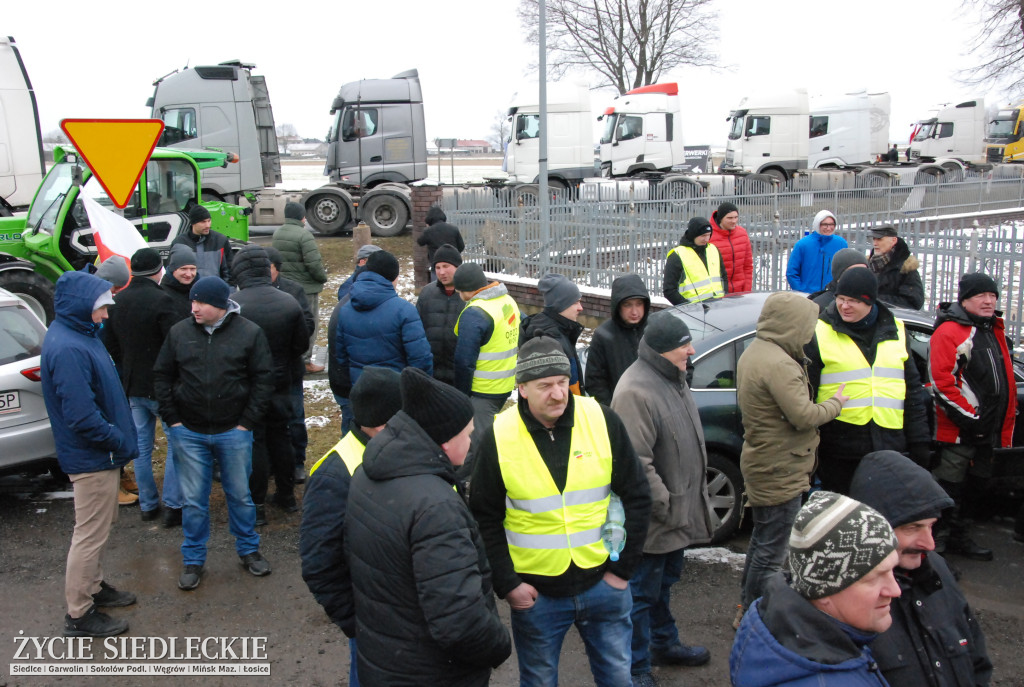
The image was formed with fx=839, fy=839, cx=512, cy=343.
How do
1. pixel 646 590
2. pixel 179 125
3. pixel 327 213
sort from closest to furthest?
pixel 646 590, pixel 179 125, pixel 327 213

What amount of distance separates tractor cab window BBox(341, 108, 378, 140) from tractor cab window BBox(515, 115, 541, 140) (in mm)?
3840

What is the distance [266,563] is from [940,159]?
113ft

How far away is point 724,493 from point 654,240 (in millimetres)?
5994

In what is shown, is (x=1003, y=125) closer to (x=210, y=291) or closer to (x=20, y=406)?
(x=210, y=291)

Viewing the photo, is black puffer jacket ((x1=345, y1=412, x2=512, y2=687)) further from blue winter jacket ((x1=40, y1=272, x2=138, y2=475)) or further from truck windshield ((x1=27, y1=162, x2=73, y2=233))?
truck windshield ((x1=27, y1=162, x2=73, y2=233))

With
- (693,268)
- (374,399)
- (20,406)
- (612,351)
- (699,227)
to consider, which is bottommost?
(20,406)

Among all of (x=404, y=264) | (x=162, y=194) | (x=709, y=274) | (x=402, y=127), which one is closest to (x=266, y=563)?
(x=709, y=274)

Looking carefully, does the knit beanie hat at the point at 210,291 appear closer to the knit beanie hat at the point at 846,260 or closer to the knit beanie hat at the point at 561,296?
the knit beanie hat at the point at 561,296

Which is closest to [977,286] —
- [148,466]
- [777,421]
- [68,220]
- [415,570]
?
[777,421]

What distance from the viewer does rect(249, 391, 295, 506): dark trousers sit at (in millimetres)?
5676

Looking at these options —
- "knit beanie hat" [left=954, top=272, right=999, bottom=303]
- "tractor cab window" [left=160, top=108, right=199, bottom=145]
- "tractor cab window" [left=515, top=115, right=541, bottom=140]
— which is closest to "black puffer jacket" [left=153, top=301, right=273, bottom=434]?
"knit beanie hat" [left=954, top=272, right=999, bottom=303]

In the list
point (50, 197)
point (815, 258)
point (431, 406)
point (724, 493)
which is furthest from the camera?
point (50, 197)

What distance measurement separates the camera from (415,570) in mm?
2469

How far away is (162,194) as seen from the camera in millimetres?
12523
